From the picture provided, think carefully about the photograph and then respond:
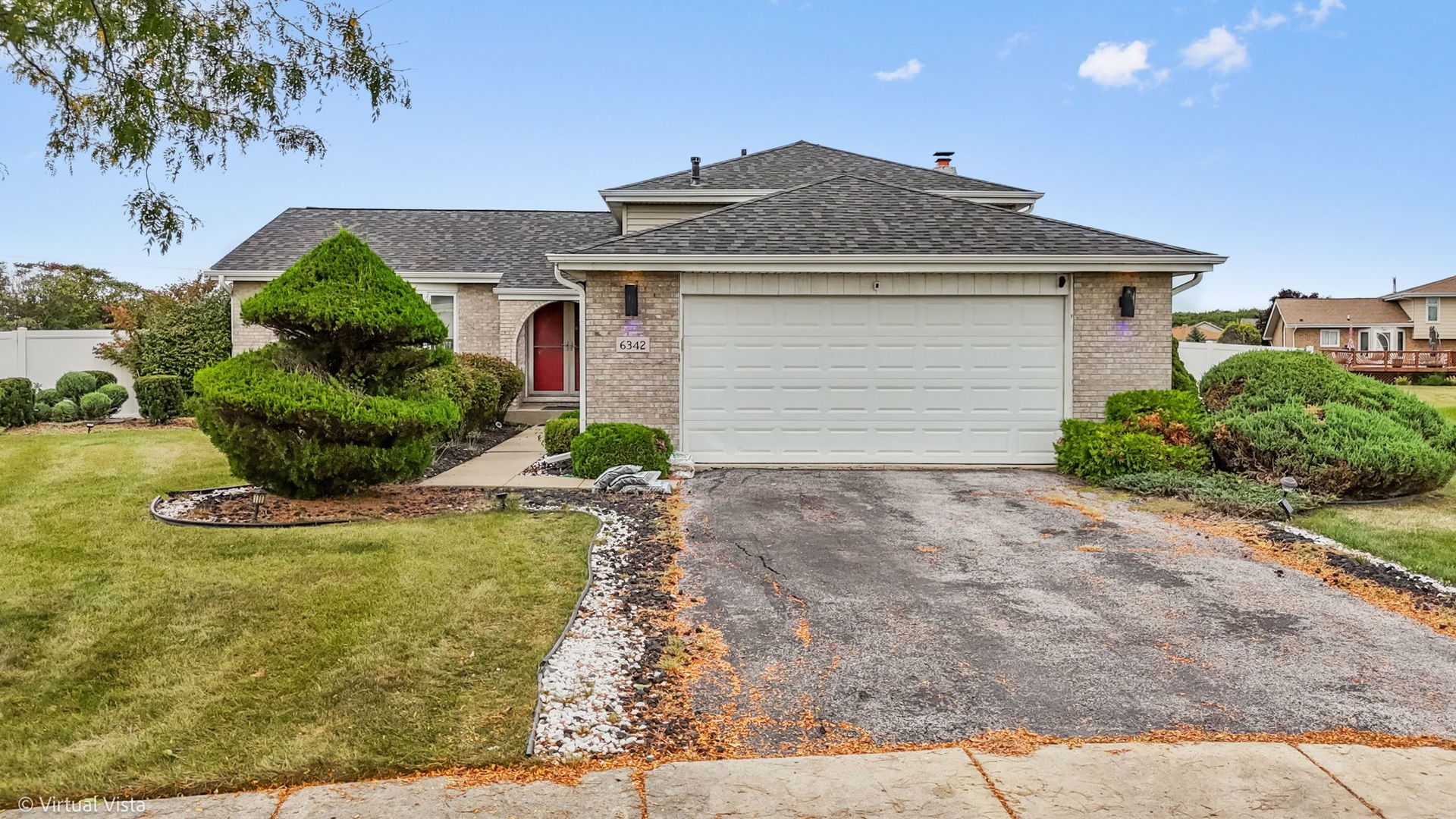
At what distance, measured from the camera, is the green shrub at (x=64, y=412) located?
1524cm

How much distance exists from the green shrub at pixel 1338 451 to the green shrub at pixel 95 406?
18148 mm

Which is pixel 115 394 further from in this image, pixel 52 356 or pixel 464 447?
pixel 464 447

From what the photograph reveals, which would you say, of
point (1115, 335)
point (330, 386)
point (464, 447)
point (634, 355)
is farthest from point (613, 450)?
point (1115, 335)

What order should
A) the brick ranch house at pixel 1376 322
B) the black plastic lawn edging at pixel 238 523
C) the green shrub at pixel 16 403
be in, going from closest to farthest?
the black plastic lawn edging at pixel 238 523 < the green shrub at pixel 16 403 < the brick ranch house at pixel 1376 322

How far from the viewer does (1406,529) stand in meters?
7.14

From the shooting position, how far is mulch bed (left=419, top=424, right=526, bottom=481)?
35.3 feet

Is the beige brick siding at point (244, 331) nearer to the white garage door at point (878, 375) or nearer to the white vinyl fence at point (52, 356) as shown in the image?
the white vinyl fence at point (52, 356)

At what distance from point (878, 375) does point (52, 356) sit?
1620 cm

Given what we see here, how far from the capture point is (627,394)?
10602 mm

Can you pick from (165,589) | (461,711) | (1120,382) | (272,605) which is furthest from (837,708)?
(1120,382)

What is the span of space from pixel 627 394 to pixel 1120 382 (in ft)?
20.4

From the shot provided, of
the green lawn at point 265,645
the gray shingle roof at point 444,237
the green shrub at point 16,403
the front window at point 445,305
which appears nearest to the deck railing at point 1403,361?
the gray shingle roof at point 444,237

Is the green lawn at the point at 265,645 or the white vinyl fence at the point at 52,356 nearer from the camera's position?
the green lawn at the point at 265,645

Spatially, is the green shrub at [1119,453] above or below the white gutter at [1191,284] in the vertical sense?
below
